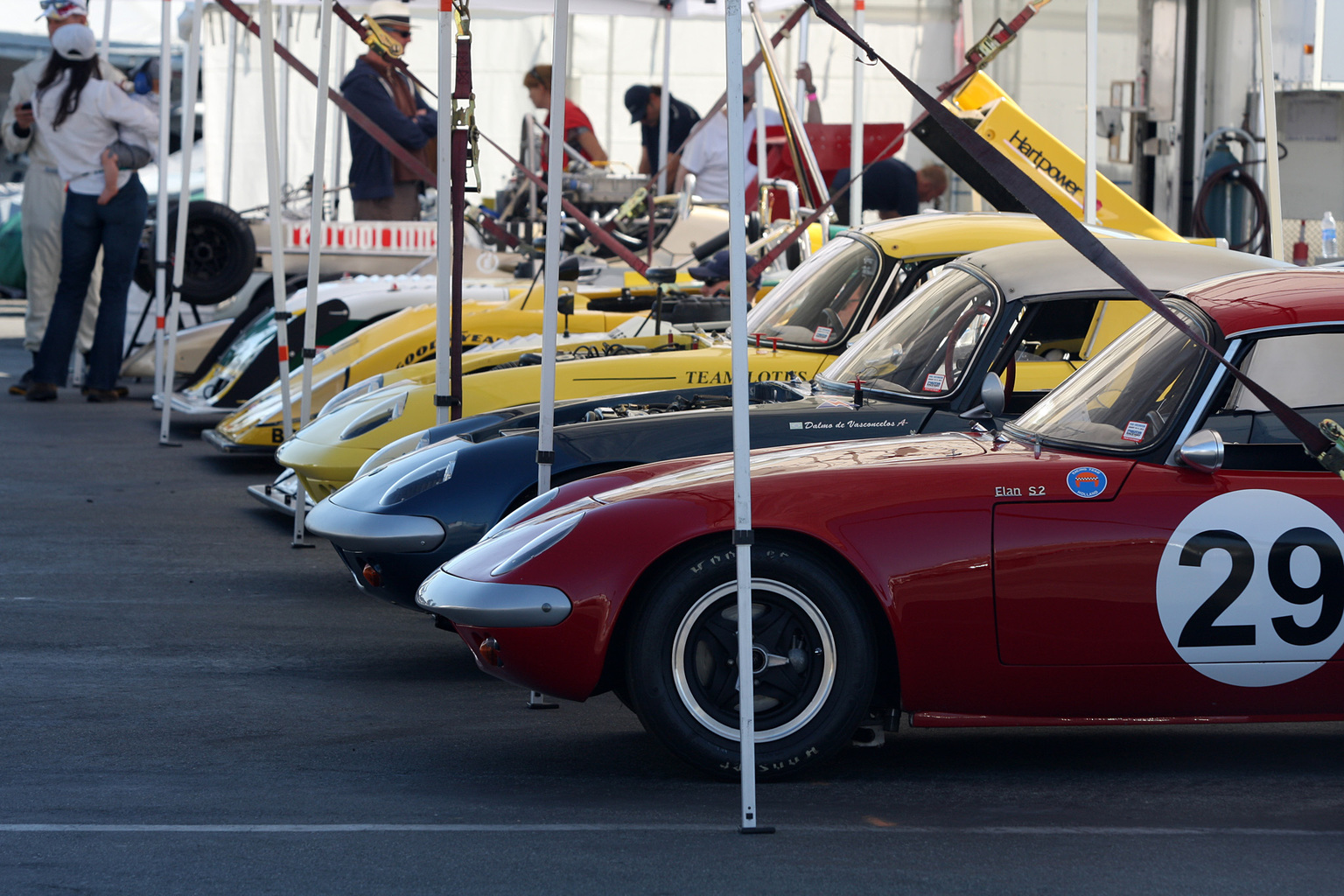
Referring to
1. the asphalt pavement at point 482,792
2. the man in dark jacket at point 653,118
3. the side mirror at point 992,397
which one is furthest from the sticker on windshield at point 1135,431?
the man in dark jacket at point 653,118

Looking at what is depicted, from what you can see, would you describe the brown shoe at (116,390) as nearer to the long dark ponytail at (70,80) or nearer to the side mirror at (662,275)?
the long dark ponytail at (70,80)

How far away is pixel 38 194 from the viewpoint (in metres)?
12.9

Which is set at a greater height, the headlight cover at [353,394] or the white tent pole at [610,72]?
the white tent pole at [610,72]

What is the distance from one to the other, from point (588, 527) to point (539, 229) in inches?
414

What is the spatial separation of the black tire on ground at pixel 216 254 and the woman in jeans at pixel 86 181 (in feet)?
A: 3.47

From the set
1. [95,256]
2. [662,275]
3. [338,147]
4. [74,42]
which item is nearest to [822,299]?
[662,275]

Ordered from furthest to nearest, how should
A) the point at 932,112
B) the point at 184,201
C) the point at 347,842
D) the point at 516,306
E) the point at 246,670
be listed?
the point at 184,201, the point at 516,306, the point at 246,670, the point at 932,112, the point at 347,842

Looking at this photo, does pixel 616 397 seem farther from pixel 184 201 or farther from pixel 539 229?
pixel 539 229

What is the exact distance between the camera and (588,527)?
13.5 feet

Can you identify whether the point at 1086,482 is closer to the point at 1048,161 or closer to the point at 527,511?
the point at 527,511

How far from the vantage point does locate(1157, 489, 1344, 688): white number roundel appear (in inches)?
159

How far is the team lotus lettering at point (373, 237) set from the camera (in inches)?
529

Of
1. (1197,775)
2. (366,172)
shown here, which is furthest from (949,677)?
(366,172)

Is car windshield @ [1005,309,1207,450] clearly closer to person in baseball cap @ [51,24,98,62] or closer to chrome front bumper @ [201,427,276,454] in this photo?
chrome front bumper @ [201,427,276,454]
